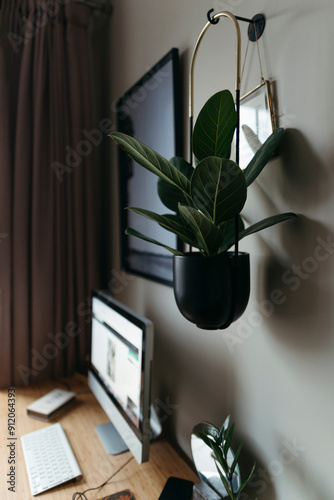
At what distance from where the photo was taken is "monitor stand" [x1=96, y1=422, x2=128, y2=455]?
107cm

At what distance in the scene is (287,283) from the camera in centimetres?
65

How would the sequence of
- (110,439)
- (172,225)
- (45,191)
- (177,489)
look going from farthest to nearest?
(45,191)
(110,439)
(177,489)
(172,225)

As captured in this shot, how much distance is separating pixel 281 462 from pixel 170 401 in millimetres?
503

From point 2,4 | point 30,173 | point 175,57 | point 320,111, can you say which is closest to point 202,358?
point 320,111

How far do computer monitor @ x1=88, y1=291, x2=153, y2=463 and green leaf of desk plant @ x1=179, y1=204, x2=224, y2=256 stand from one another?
1.11ft

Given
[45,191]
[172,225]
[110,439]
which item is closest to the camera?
[172,225]

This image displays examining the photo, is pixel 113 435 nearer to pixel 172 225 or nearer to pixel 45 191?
pixel 172 225

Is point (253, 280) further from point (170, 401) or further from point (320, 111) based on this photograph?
point (170, 401)

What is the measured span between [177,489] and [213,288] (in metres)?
0.57

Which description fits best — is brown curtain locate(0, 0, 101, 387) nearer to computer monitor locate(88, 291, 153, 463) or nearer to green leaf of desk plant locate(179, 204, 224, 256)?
computer monitor locate(88, 291, 153, 463)

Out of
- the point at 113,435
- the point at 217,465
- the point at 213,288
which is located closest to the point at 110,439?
the point at 113,435

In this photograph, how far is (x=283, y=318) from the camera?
67 centimetres

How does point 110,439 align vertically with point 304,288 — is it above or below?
below

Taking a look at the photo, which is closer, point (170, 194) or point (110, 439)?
point (170, 194)
